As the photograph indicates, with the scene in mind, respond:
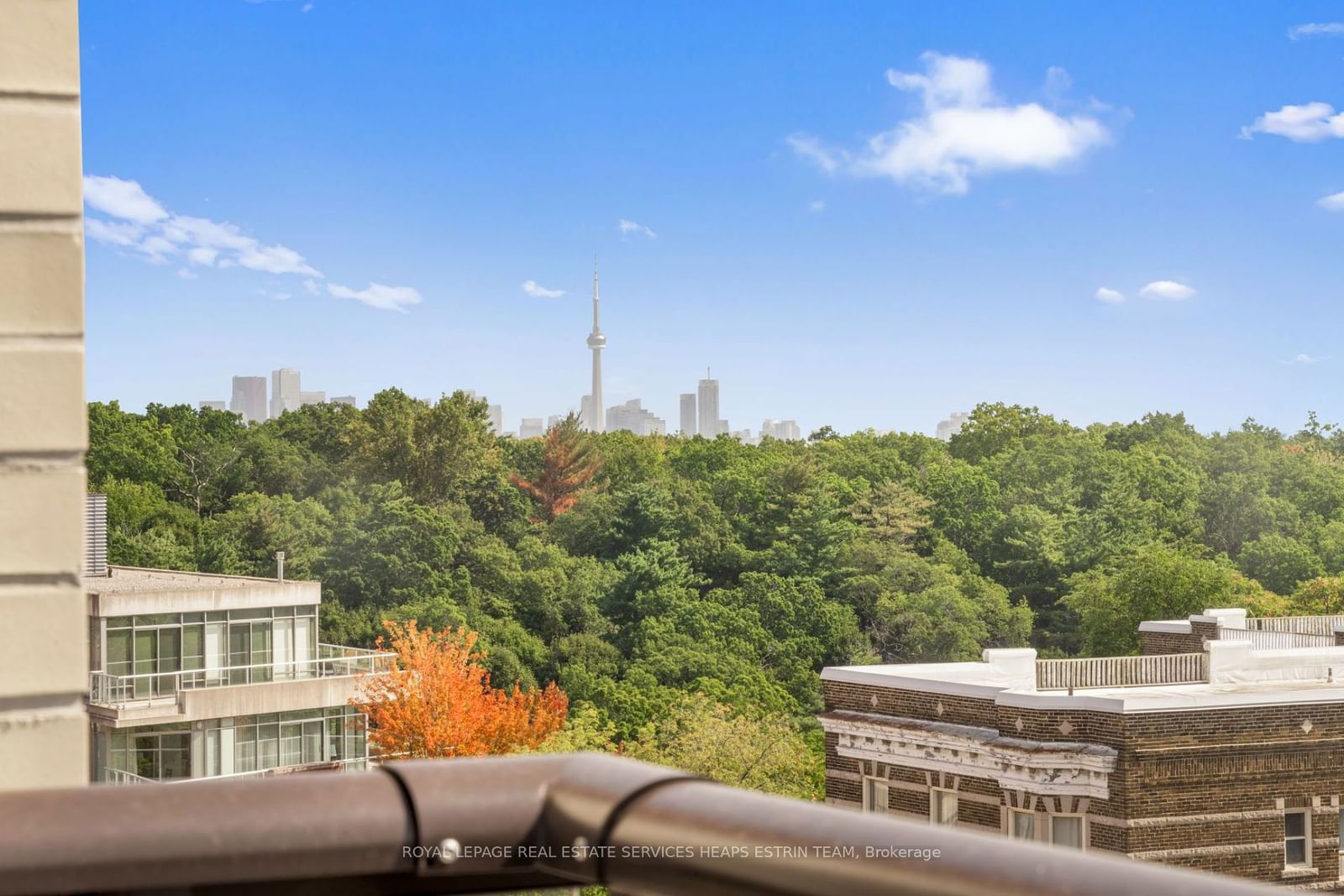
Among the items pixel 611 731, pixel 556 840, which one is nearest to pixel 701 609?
pixel 611 731

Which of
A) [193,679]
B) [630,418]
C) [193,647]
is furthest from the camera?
[630,418]

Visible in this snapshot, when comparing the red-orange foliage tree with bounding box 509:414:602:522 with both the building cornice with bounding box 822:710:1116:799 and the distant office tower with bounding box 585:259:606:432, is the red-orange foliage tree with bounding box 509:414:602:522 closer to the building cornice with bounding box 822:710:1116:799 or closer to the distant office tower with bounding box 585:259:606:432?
the building cornice with bounding box 822:710:1116:799

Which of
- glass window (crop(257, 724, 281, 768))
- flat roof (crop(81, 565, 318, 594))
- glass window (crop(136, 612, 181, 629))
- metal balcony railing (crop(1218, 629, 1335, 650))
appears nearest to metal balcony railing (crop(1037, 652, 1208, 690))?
metal balcony railing (crop(1218, 629, 1335, 650))

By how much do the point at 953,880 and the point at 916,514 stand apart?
6478cm

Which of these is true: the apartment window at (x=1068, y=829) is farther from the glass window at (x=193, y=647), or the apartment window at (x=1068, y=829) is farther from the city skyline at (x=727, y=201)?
the city skyline at (x=727, y=201)

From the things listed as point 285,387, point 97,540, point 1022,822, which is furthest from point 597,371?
point 1022,822

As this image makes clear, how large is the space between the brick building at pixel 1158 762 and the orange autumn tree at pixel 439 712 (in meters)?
18.0

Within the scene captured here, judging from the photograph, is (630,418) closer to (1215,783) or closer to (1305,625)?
(1305,625)

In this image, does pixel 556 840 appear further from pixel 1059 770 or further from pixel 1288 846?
pixel 1288 846

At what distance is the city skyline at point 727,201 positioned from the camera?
101688 millimetres

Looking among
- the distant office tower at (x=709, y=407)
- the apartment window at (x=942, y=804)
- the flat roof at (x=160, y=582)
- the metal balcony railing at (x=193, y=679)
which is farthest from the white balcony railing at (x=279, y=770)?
the distant office tower at (x=709, y=407)

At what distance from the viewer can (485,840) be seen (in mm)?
1275

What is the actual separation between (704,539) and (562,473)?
1190 centimetres

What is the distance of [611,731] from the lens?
138 ft
